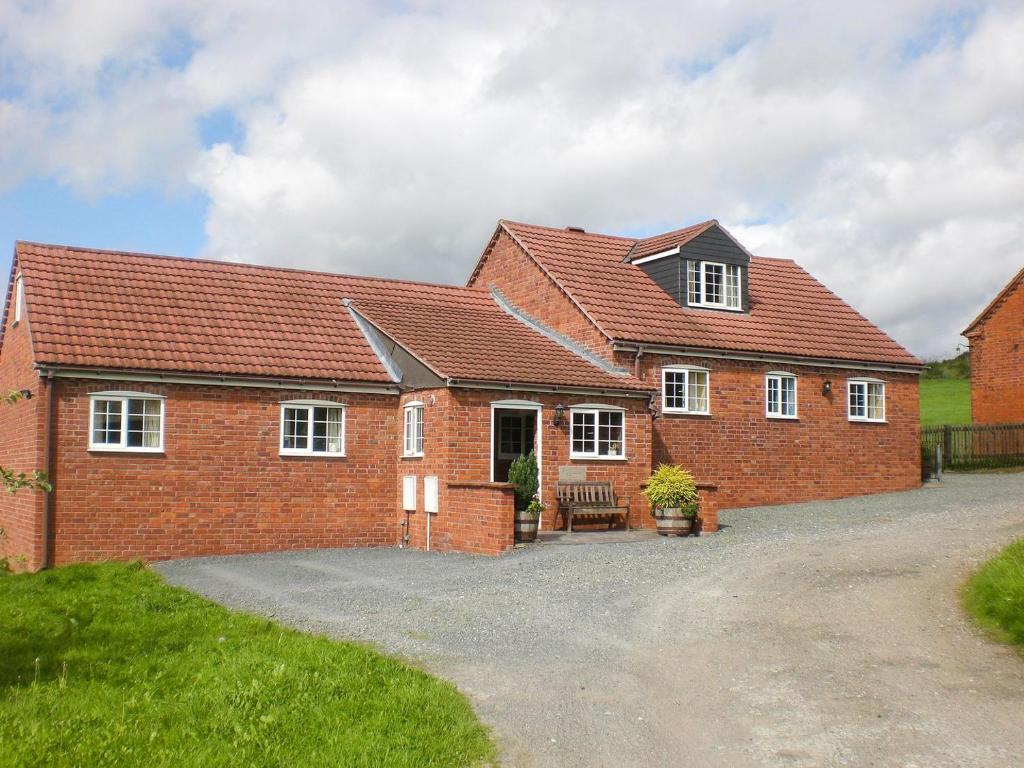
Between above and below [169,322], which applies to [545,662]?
below

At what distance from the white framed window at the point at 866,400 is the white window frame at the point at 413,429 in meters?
12.4

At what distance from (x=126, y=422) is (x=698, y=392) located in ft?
42.6

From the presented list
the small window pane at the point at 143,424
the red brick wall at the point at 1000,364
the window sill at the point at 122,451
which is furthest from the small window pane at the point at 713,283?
the window sill at the point at 122,451

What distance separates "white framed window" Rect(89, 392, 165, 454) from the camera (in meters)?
19.3

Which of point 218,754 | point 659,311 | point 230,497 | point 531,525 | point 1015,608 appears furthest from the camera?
point 659,311

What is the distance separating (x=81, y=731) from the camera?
307 inches

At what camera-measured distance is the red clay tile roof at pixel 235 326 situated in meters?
20.1

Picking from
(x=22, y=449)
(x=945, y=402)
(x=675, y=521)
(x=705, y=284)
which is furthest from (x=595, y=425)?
(x=945, y=402)

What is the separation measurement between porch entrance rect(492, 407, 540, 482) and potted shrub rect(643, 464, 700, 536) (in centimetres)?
306

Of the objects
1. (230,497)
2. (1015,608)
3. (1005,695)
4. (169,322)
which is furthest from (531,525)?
(1005,695)

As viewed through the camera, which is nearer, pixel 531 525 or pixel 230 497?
pixel 531 525

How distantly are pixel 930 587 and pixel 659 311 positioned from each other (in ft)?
47.1

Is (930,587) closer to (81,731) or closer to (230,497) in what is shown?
(81,731)

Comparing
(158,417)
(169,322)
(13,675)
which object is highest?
(169,322)
